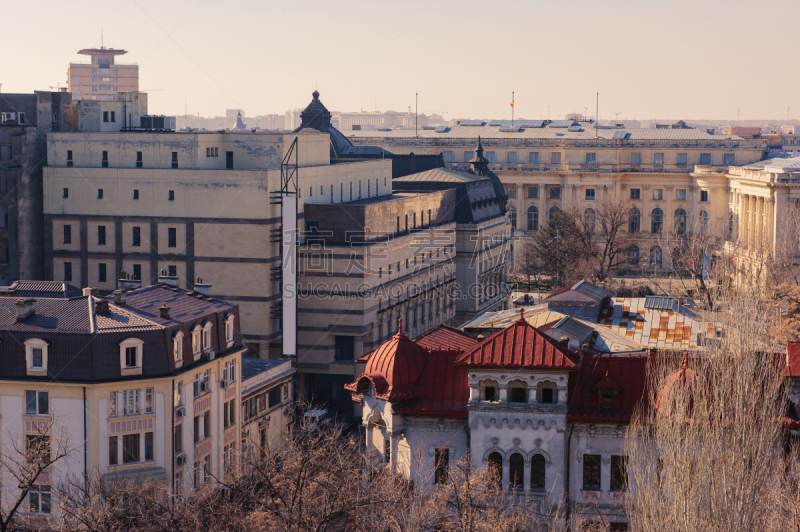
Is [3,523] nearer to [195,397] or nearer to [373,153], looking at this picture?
[195,397]

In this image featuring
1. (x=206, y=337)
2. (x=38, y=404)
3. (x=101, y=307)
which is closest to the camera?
(x=38, y=404)

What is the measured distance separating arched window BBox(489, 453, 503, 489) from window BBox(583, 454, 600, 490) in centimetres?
407

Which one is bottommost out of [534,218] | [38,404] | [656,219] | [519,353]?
[38,404]

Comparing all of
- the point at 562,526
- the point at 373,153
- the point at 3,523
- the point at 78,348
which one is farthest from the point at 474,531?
the point at 373,153

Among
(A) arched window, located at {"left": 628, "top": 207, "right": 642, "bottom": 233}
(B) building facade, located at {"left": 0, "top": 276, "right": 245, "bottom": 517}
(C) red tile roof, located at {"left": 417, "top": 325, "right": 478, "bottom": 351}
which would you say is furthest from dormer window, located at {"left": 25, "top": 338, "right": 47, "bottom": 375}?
(A) arched window, located at {"left": 628, "top": 207, "right": 642, "bottom": 233}

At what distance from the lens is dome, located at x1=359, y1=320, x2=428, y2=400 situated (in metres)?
60.1

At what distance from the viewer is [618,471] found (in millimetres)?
57719

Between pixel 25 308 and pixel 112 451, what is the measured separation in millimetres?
9637

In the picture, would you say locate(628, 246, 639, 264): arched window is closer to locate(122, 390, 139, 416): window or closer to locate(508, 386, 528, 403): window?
locate(122, 390, 139, 416): window

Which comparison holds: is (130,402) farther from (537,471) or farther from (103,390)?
(537,471)

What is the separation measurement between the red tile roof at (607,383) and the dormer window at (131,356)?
23836 millimetres

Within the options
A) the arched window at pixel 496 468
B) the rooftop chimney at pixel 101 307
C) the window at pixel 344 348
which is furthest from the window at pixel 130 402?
the window at pixel 344 348

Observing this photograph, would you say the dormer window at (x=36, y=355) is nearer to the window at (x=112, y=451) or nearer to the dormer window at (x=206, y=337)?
the window at (x=112, y=451)

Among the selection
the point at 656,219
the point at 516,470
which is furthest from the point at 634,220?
the point at 516,470
